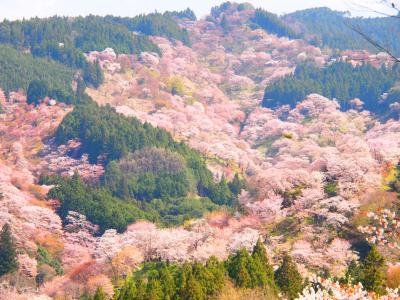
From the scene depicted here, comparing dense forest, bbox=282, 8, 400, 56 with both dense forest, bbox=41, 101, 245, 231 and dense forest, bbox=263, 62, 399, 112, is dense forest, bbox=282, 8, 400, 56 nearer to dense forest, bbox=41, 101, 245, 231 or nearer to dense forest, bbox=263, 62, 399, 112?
dense forest, bbox=263, 62, 399, 112

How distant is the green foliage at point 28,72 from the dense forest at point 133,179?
12.3 meters

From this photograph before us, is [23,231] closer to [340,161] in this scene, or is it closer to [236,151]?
[340,161]

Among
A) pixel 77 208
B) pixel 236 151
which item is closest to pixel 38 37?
pixel 236 151

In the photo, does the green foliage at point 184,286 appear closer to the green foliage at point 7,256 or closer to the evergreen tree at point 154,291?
the evergreen tree at point 154,291

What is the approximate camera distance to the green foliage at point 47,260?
2095 inches

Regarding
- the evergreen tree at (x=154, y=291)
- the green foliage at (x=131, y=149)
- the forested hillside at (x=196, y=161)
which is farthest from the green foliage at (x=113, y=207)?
the evergreen tree at (x=154, y=291)

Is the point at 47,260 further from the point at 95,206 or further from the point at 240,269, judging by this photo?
the point at 240,269

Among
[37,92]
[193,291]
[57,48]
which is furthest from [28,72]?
[193,291]

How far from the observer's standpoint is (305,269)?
41.4 m

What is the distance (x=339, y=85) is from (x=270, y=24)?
58.3 m

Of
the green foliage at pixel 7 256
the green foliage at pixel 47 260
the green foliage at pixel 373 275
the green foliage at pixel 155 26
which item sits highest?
the green foliage at pixel 155 26

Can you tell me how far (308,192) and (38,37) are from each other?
92223 millimetres

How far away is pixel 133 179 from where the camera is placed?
78438mm

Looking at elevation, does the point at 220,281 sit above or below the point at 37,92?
above
